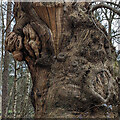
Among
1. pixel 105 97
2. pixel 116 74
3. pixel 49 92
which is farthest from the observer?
pixel 116 74

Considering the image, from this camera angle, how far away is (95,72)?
6.49 feet

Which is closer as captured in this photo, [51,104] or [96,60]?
[51,104]

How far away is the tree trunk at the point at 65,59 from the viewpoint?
191 cm

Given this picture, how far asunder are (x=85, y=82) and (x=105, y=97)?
298 millimetres

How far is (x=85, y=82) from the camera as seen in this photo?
193cm

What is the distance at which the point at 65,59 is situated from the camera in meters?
2.11

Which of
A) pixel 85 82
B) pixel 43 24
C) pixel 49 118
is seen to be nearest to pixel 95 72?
pixel 85 82

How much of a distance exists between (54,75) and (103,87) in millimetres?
640

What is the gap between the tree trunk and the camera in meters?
1.91

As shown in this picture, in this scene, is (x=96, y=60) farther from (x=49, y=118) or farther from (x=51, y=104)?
(x=49, y=118)

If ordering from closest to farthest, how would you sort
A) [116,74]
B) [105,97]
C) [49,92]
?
[105,97] < [49,92] < [116,74]

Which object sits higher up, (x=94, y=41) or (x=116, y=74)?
(x=94, y=41)

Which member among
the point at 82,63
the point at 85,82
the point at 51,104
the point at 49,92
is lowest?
the point at 51,104

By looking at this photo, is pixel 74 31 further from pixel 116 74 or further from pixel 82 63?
pixel 116 74
